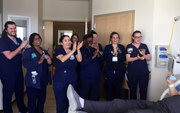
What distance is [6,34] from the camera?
2625 mm

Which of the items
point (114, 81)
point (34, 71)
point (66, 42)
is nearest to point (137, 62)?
point (114, 81)

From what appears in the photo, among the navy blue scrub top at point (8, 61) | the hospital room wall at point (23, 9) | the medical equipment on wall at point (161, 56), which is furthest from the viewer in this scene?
the hospital room wall at point (23, 9)

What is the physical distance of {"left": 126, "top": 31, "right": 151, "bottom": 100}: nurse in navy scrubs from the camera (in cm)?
295

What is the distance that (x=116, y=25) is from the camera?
3.74 meters

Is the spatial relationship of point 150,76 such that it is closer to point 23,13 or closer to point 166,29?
point 166,29

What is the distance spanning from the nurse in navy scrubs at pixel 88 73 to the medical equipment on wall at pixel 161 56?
112 cm

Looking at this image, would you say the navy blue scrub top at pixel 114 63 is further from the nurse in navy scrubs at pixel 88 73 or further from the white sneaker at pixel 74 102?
the white sneaker at pixel 74 102

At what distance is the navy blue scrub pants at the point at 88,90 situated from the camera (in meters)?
2.73

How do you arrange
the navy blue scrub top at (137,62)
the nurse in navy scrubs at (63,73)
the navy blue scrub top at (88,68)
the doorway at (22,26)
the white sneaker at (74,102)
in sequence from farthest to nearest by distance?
the doorway at (22,26) < the navy blue scrub top at (137,62) < the navy blue scrub top at (88,68) < the nurse in navy scrubs at (63,73) < the white sneaker at (74,102)

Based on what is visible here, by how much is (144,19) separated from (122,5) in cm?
61

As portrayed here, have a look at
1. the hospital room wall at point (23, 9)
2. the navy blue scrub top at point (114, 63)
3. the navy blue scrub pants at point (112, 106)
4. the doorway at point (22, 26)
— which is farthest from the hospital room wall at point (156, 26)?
the doorway at point (22, 26)

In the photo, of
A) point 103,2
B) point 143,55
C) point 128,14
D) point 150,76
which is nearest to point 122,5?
point 128,14

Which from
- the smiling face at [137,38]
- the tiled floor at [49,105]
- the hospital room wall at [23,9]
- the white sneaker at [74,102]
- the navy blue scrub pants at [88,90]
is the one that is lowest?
the tiled floor at [49,105]

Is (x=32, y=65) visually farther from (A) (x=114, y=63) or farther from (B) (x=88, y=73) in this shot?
(A) (x=114, y=63)
